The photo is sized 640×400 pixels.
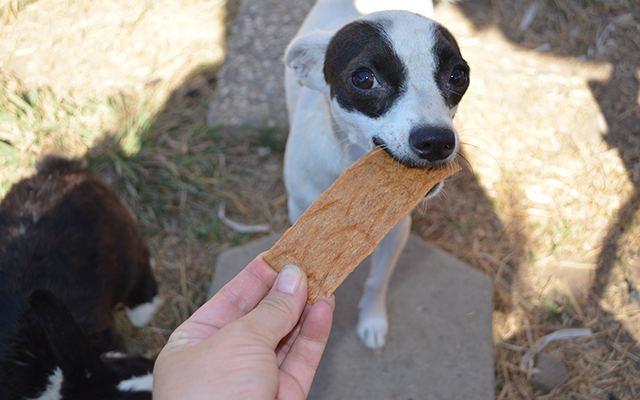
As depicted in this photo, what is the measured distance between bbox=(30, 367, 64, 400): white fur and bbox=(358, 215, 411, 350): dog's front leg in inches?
69.1

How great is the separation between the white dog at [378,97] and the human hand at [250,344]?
2.46 feet

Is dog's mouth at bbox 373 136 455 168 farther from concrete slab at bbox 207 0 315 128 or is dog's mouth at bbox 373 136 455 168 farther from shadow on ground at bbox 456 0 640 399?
concrete slab at bbox 207 0 315 128

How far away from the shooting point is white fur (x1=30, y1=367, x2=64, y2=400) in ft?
7.13

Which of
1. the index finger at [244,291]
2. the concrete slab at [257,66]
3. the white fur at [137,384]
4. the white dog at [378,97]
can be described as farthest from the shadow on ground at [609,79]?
the white fur at [137,384]

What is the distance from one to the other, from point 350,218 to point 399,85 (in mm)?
652

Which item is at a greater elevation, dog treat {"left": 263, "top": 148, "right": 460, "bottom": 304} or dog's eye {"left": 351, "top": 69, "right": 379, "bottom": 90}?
dog's eye {"left": 351, "top": 69, "right": 379, "bottom": 90}

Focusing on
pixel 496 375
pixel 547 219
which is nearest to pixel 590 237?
pixel 547 219

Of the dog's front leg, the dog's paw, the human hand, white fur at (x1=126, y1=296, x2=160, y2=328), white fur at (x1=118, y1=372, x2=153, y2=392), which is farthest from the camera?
white fur at (x1=126, y1=296, x2=160, y2=328)

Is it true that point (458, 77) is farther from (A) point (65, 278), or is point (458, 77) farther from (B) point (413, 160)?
(A) point (65, 278)

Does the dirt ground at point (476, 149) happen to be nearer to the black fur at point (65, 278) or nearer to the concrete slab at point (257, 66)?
the concrete slab at point (257, 66)

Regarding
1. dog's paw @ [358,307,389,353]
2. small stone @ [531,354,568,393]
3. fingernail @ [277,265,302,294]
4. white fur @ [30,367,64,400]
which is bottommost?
small stone @ [531,354,568,393]

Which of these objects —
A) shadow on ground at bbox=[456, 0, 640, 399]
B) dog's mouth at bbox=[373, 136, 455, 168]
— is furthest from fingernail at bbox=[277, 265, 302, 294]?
shadow on ground at bbox=[456, 0, 640, 399]

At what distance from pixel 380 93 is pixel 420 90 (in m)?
0.18

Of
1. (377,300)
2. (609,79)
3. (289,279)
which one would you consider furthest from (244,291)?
(609,79)
